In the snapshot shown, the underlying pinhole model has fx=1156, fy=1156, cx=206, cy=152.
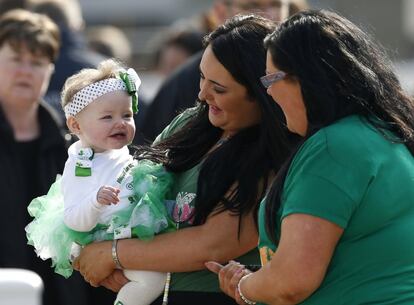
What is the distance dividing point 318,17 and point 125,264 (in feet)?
3.63

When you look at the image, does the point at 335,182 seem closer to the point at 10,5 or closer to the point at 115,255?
the point at 115,255

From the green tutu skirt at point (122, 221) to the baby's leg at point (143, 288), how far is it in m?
0.13

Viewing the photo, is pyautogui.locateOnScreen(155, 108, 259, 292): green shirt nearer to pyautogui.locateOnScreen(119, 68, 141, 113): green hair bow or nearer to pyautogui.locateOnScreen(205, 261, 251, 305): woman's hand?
pyautogui.locateOnScreen(205, 261, 251, 305): woman's hand

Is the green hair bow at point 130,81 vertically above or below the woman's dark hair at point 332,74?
below

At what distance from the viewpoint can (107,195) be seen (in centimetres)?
381

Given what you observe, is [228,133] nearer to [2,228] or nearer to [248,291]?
[248,291]

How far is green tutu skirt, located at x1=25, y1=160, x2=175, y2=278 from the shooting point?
3867 millimetres

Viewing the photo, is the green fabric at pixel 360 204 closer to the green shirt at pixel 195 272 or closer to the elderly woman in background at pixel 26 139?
the green shirt at pixel 195 272

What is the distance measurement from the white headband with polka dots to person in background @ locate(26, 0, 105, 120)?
7.53ft

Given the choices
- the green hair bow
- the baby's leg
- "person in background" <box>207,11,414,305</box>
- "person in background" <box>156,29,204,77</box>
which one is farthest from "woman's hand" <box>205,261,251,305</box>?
"person in background" <box>156,29,204,77</box>

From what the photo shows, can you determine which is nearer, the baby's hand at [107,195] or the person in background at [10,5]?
the baby's hand at [107,195]

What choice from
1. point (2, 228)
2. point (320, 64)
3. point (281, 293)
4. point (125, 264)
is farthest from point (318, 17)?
point (2, 228)

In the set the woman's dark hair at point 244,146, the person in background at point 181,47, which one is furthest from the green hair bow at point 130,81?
the person in background at point 181,47

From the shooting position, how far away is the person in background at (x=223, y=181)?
3.74 m
